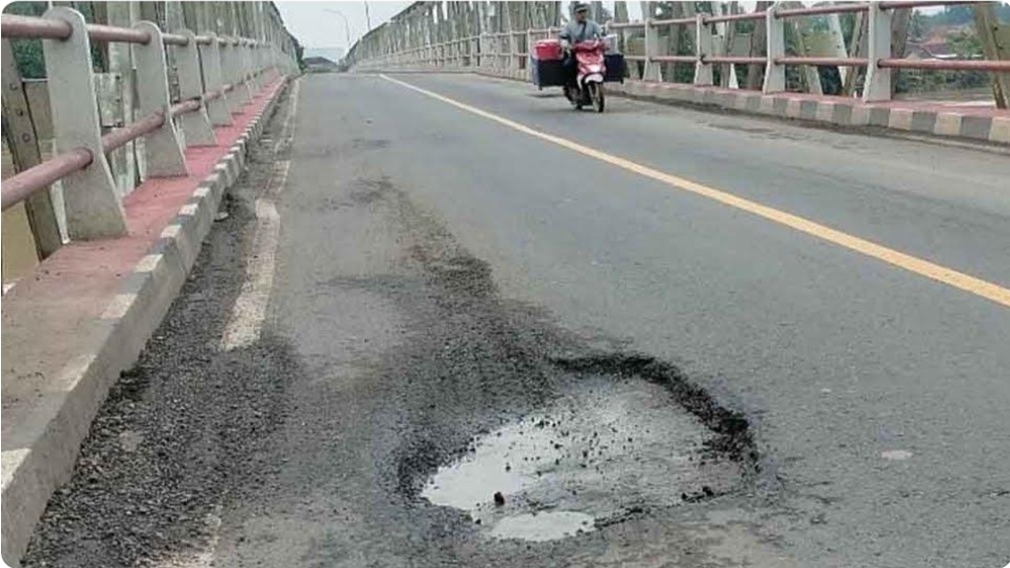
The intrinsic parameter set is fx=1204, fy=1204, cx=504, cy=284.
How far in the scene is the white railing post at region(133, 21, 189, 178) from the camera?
7367 mm

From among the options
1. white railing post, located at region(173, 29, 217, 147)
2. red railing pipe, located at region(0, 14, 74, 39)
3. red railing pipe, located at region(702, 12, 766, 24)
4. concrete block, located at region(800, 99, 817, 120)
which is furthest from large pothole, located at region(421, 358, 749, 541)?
red railing pipe, located at region(702, 12, 766, 24)

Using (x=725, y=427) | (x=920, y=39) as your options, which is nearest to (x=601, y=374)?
(x=725, y=427)

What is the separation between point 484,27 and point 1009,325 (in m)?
37.2

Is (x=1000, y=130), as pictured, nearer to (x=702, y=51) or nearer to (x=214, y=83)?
(x=702, y=51)

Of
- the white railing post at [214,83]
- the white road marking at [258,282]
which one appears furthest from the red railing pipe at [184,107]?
the white railing post at [214,83]

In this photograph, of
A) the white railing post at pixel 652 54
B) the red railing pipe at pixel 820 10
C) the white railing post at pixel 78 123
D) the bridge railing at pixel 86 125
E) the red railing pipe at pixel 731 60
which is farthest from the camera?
the white railing post at pixel 652 54

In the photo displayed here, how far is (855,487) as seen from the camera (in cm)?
270

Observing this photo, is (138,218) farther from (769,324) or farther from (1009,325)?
(1009,325)

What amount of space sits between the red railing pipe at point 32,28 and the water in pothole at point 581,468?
2.33 metres

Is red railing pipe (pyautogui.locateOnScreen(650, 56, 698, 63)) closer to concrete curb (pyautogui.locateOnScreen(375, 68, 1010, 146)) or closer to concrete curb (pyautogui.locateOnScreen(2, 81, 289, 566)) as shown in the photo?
concrete curb (pyautogui.locateOnScreen(375, 68, 1010, 146))

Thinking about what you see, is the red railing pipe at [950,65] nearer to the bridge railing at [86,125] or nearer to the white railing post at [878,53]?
the white railing post at [878,53]

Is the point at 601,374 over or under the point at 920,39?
under

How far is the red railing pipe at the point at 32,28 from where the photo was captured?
13.7ft

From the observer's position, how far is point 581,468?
2969mm
